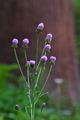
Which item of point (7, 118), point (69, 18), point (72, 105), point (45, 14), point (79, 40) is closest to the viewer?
point (7, 118)

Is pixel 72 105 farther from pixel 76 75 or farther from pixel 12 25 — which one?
pixel 12 25

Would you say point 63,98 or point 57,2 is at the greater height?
point 57,2

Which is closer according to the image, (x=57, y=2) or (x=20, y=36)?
(x=20, y=36)

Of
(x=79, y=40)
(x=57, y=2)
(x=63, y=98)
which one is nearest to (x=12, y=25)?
(x=57, y=2)

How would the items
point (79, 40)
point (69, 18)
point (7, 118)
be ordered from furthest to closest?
point (79, 40), point (69, 18), point (7, 118)

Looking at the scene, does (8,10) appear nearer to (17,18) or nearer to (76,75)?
(17,18)

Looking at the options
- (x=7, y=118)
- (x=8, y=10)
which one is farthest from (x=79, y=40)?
(x=7, y=118)

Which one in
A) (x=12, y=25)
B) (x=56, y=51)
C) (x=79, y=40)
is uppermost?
(x=12, y=25)
